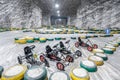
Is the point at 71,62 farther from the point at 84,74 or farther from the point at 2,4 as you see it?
the point at 2,4

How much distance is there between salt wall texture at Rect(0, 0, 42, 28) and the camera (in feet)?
47.3

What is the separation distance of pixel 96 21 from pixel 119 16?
3.60m

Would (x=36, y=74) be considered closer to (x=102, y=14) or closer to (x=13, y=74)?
(x=13, y=74)

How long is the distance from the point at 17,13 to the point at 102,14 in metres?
14.2

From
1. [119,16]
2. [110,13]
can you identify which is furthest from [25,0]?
[119,16]

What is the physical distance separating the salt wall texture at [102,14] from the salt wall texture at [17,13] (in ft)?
36.0

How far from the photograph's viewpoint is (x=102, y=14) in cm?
1566

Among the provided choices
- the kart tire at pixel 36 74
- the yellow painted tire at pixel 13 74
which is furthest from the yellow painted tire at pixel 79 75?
the yellow painted tire at pixel 13 74

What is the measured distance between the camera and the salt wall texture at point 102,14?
14.2m

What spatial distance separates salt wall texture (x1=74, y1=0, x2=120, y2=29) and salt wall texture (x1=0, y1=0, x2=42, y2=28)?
1096 centimetres

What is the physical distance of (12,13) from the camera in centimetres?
1529

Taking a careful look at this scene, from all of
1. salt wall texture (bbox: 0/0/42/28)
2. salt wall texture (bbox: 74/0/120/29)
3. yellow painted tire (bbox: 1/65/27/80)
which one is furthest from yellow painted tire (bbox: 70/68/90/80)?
salt wall texture (bbox: 0/0/42/28)

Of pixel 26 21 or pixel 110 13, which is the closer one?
pixel 110 13

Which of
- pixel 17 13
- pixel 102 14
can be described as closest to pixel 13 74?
pixel 17 13
